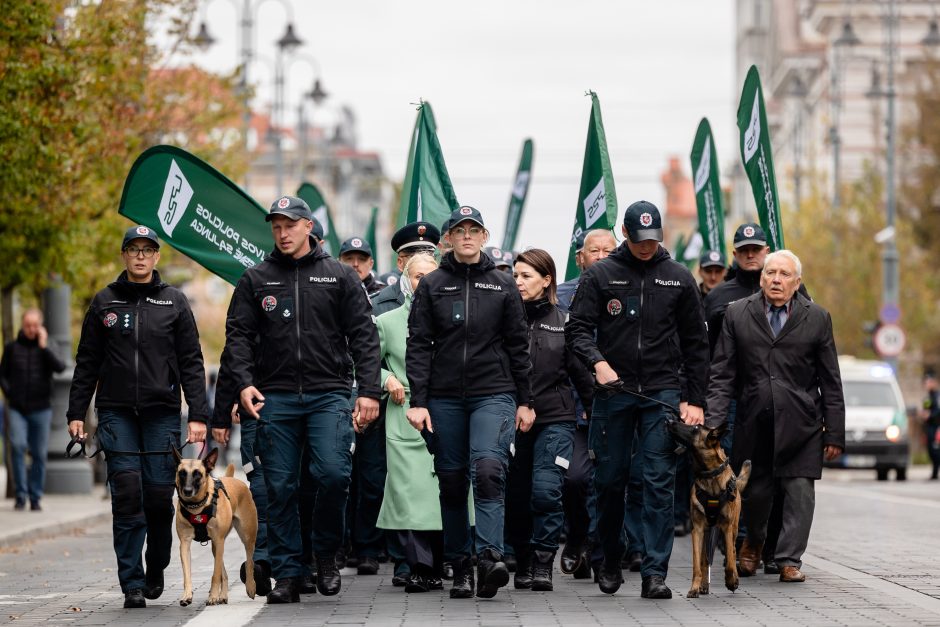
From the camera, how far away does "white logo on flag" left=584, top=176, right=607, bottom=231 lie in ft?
46.1

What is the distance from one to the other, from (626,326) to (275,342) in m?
2.00

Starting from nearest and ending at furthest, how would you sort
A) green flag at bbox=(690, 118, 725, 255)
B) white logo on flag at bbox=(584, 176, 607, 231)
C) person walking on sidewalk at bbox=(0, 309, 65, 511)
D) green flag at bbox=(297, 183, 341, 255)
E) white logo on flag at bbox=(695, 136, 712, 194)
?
1. white logo on flag at bbox=(584, 176, 607, 231)
2. green flag at bbox=(690, 118, 725, 255)
3. white logo on flag at bbox=(695, 136, 712, 194)
4. green flag at bbox=(297, 183, 341, 255)
5. person walking on sidewalk at bbox=(0, 309, 65, 511)

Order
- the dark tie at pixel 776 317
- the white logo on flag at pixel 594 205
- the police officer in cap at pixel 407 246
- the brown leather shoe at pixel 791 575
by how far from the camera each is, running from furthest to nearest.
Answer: the white logo on flag at pixel 594 205
the police officer in cap at pixel 407 246
the dark tie at pixel 776 317
the brown leather shoe at pixel 791 575

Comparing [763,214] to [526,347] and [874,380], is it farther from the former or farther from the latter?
[874,380]

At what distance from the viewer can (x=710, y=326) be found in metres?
13.5

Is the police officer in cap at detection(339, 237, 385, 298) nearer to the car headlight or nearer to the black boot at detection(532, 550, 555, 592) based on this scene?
the black boot at detection(532, 550, 555, 592)

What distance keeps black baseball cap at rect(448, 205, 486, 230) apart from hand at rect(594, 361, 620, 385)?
103 cm

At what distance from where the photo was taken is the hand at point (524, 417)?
10750 mm

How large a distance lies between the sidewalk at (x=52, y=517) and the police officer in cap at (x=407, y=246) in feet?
16.1

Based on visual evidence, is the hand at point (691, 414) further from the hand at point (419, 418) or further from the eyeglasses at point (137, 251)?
the eyeglasses at point (137, 251)

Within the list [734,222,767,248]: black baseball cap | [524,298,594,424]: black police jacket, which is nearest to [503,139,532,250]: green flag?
[734,222,767,248]: black baseball cap

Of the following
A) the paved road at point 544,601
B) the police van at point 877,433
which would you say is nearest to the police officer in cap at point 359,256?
the paved road at point 544,601

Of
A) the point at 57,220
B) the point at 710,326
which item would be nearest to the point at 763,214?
the point at 710,326

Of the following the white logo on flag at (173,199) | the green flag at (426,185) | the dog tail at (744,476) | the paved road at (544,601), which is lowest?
the paved road at (544,601)
